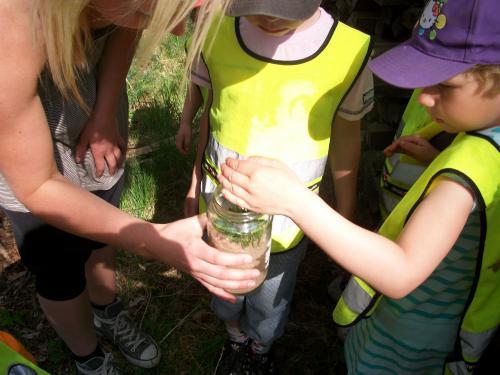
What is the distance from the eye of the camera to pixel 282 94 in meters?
1.29

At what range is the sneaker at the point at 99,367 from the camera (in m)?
1.83

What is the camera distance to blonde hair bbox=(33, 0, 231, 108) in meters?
0.92

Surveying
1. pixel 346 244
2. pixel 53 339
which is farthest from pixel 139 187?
pixel 346 244

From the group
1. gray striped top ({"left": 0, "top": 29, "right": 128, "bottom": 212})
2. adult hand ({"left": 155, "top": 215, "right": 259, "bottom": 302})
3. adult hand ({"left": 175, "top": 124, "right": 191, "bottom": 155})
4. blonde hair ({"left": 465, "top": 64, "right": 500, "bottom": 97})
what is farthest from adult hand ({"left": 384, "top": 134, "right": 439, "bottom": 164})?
gray striped top ({"left": 0, "top": 29, "right": 128, "bottom": 212})

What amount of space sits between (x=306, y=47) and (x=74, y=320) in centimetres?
122

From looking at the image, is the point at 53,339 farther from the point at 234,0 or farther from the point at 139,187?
the point at 234,0

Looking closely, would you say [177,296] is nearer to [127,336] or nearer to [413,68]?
[127,336]

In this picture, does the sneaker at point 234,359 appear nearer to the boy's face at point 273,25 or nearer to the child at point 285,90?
the child at point 285,90

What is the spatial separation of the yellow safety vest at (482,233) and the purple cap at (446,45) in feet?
0.53

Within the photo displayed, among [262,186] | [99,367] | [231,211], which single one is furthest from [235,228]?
[99,367]

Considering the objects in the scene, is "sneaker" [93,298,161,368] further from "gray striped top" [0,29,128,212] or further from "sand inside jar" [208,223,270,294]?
Result: "sand inside jar" [208,223,270,294]

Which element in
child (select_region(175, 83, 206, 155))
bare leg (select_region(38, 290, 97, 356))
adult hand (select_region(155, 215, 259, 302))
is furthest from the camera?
child (select_region(175, 83, 206, 155))

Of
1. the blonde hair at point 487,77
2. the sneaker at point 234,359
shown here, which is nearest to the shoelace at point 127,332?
the sneaker at point 234,359

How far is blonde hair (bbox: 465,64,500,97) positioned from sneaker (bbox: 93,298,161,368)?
1648 millimetres
